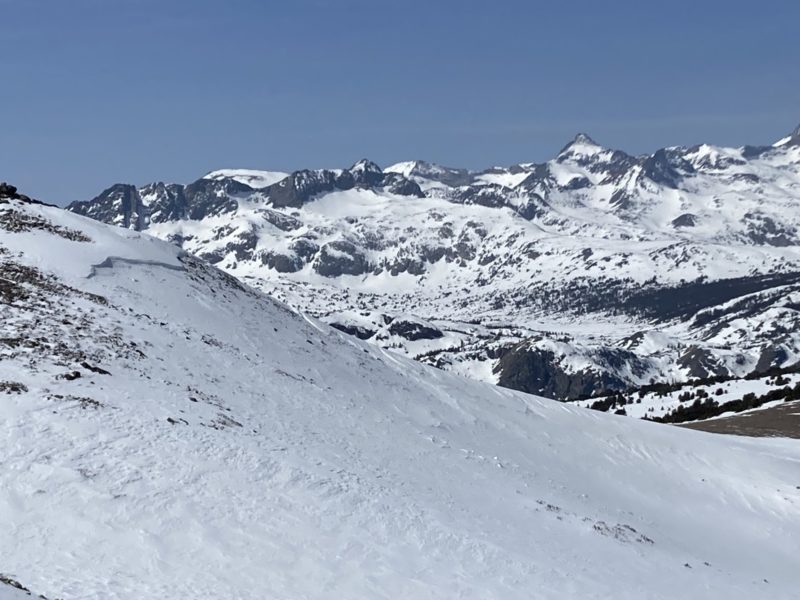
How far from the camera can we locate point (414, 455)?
36.5 m

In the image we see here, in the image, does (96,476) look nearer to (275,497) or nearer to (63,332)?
(275,497)

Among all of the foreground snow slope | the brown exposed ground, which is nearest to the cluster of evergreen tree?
the brown exposed ground

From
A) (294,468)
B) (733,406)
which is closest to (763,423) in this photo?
(733,406)

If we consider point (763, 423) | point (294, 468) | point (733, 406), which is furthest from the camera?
point (733, 406)

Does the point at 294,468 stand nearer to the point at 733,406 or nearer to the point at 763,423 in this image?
the point at 763,423

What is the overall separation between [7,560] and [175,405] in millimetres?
10665

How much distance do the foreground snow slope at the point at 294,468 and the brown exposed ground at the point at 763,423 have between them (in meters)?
7.34

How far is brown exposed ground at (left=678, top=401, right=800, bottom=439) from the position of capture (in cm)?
5912

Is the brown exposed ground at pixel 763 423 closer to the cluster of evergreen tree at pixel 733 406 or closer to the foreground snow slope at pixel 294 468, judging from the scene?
the cluster of evergreen tree at pixel 733 406

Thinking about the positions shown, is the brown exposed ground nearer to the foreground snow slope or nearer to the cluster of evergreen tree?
the cluster of evergreen tree

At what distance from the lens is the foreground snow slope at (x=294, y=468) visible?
24.2m

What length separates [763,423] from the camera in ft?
204

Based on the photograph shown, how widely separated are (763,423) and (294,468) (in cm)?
4043

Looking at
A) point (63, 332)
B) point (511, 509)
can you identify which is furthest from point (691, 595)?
point (63, 332)
